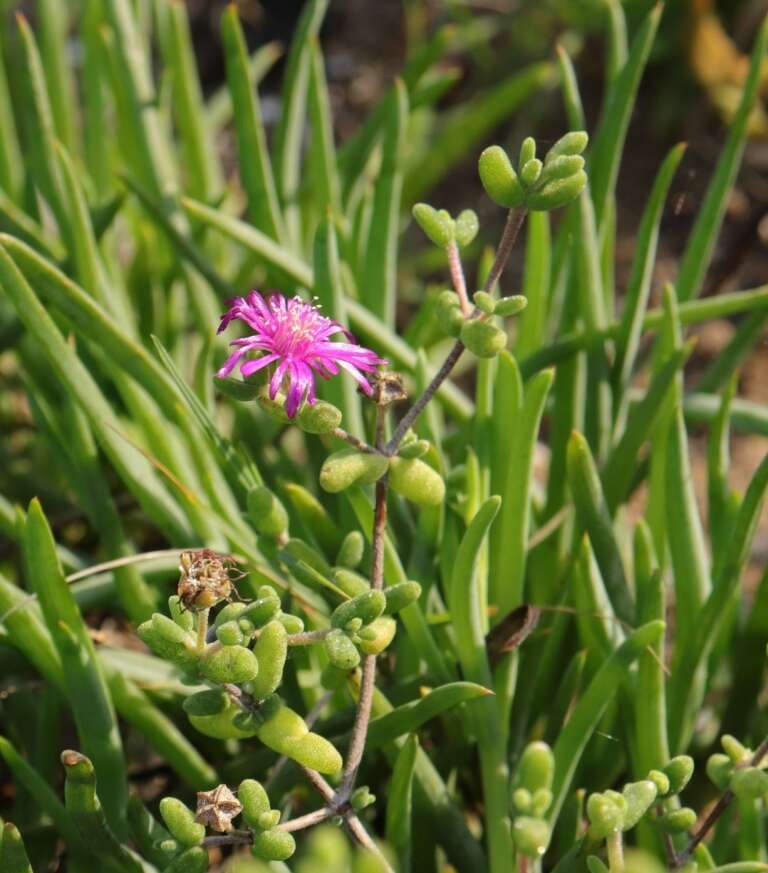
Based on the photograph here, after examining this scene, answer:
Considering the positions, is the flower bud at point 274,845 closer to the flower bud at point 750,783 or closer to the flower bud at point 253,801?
the flower bud at point 253,801

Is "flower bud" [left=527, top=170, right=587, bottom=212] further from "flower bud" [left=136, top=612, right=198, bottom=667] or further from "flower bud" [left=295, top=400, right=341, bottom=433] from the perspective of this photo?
"flower bud" [left=136, top=612, right=198, bottom=667]

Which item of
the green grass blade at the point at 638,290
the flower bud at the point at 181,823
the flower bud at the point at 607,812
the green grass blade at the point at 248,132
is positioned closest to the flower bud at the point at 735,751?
the flower bud at the point at 607,812

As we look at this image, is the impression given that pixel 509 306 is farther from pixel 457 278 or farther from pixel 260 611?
pixel 260 611

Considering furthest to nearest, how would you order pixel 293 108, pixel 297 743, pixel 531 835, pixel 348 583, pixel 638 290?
pixel 293 108, pixel 638 290, pixel 348 583, pixel 297 743, pixel 531 835

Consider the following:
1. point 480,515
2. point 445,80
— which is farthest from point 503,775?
point 445,80

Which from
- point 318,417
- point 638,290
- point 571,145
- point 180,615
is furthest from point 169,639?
point 638,290

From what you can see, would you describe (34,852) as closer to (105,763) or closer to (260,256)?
(105,763)

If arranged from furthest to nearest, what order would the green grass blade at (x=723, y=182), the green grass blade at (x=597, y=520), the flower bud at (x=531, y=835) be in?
the green grass blade at (x=723, y=182)
the green grass blade at (x=597, y=520)
the flower bud at (x=531, y=835)
